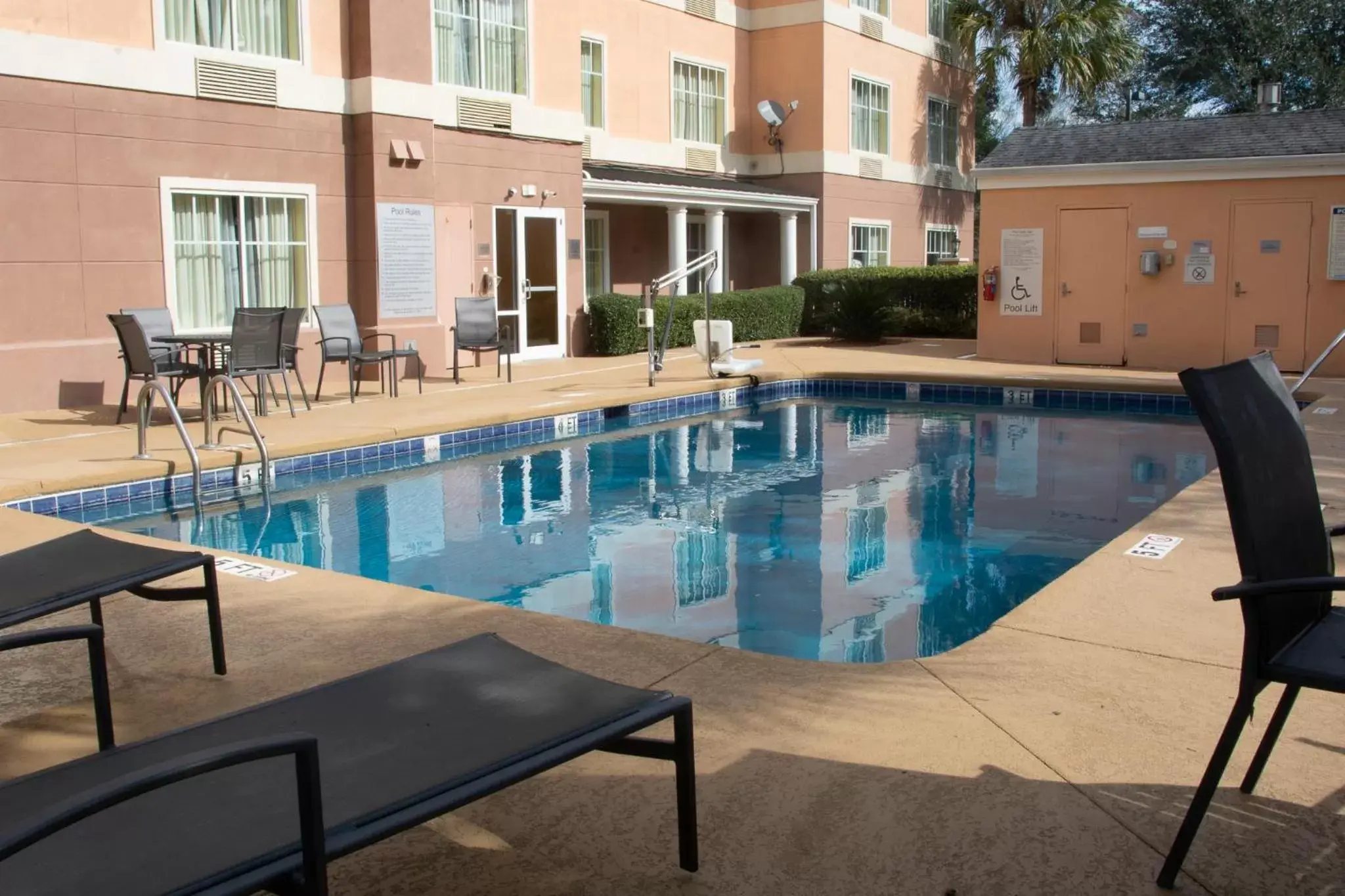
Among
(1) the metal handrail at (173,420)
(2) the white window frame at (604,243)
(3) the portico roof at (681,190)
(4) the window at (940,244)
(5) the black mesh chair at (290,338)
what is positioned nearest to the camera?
(1) the metal handrail at (173,420)

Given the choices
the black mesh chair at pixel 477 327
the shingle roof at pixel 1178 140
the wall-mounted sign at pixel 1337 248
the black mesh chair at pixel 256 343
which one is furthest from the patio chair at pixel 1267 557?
the shingle roof at pixel 1178 140

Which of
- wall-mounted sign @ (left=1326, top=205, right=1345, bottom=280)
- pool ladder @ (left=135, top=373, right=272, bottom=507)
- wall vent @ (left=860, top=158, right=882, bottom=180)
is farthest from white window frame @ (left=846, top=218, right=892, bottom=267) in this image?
pool ladder @ (left=135, top=373, right=272, bottom=507)

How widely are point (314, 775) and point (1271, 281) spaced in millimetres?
13930

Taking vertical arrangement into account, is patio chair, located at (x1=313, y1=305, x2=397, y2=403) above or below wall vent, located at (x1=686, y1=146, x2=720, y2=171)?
below

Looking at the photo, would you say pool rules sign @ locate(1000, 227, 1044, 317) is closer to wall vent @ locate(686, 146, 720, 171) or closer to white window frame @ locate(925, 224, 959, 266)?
wall vent @ locate(686, 146, 720, 171)

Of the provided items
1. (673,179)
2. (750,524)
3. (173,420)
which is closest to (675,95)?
(673,179)

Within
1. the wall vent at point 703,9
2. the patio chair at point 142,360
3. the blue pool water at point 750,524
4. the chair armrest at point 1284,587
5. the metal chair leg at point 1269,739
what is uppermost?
the wall vent at point 703,9

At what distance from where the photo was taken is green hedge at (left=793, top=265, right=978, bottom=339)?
1930 cm

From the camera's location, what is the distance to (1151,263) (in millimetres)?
14203

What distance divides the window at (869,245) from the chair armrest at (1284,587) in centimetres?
2016

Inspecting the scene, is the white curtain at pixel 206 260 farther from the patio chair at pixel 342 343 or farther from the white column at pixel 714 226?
the white column at pixel 714 226

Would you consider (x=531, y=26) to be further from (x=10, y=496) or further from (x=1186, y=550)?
(x=1186, y=550)

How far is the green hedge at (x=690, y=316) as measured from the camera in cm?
1614

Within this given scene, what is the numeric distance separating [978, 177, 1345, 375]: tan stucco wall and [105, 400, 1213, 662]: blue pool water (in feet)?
11.4
